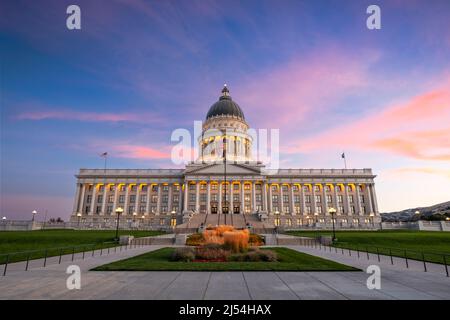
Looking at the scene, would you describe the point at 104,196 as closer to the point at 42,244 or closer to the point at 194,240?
the point at 42,244

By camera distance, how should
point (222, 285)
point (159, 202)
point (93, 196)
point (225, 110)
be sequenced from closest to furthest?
point (222, 285) → point (159, 202) → point (93, 196) → point (225, 110)

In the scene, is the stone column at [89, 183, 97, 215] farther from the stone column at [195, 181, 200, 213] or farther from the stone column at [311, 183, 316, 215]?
the stone column at [311, 183, 316, 215]

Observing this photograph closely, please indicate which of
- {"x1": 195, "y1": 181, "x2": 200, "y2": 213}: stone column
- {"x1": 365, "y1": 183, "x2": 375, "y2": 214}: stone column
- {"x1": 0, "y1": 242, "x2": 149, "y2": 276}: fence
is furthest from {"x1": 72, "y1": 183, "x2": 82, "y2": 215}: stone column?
{"x1": 365, "y1": 183, "x2": 375, "y2": 214}: stone column

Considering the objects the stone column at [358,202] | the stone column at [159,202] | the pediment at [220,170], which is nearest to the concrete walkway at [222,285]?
the pediment at [220,170]

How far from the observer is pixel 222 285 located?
364 inches

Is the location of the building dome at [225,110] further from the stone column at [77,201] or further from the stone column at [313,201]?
the stone column at [77,201]

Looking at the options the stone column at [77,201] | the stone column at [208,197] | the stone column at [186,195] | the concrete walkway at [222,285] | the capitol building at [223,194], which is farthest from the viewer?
the stone column at [77,201]

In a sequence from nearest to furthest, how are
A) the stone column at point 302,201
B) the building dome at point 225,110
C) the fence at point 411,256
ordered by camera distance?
the fence at point 411,256
the stone column at point 302,201
the building dome at point 225,110

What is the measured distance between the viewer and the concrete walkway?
7922mm

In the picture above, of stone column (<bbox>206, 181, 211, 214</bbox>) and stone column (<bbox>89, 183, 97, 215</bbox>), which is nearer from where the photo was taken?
stone column (<bbox>206, 181, 211, 214</bbox>)

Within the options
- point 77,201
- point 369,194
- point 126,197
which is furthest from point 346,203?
point 77,201

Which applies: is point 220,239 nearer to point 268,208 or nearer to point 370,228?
point 370,228

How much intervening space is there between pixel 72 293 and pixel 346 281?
10003 millimetres

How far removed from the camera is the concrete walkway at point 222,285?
7.92m
